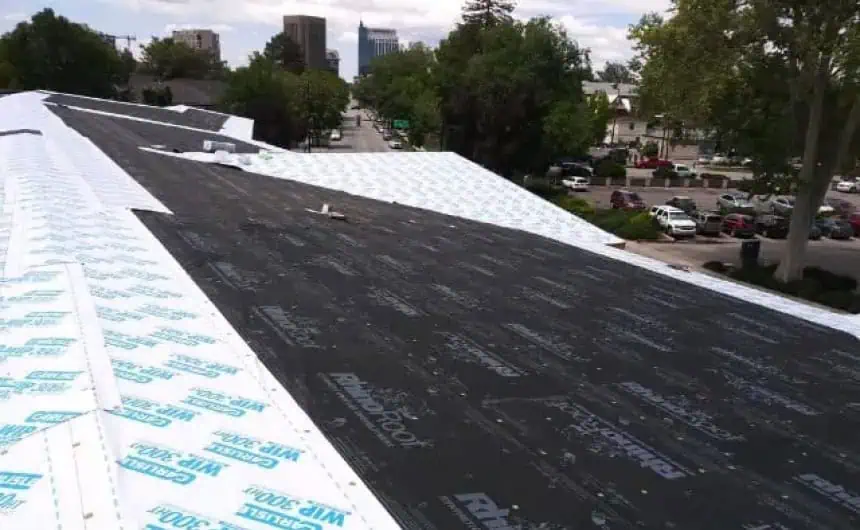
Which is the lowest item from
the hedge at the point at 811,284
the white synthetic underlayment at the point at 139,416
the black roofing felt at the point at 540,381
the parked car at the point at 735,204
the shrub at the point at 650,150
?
the hedge at the point at 811,284

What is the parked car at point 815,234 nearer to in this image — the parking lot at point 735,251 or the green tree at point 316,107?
the parking lot at point 735,251

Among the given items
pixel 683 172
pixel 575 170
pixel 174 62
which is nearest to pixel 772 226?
pixel 575 170

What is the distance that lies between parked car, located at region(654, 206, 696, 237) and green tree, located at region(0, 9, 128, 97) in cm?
4649

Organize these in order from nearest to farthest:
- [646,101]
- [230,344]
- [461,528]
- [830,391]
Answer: [461,528] < [230,344] < [830,391] < [646,101]

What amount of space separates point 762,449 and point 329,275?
18.3 feet

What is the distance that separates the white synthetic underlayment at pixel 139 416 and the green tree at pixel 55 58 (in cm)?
5414

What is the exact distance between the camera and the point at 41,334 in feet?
18.4

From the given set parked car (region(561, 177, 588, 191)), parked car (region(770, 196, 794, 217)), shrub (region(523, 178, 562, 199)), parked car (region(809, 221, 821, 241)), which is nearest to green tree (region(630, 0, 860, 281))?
parked car (region(809, 221, 821, 241))

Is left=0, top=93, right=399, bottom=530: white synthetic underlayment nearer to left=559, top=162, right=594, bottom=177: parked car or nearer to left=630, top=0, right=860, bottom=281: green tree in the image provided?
left=630, top=0, right=860, bottom=281: green tree

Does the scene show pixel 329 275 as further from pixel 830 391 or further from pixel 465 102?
pixel 465 102

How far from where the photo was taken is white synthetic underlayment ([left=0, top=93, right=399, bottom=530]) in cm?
366

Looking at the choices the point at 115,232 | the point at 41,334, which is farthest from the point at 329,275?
the point at 41,334

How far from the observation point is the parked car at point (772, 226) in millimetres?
30250

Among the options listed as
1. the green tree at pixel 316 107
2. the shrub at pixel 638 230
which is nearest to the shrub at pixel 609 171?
the shrub at pixel 638 230
